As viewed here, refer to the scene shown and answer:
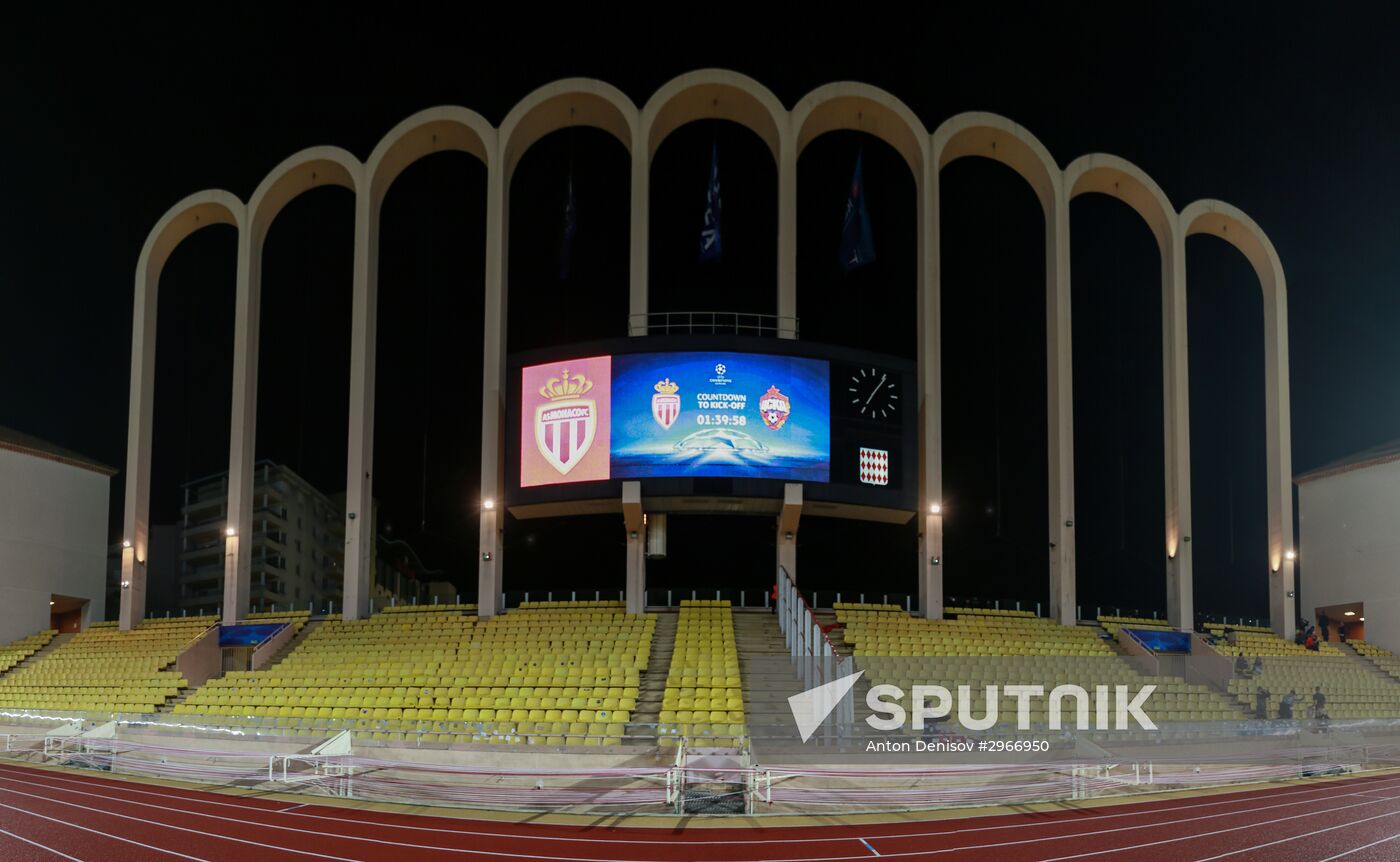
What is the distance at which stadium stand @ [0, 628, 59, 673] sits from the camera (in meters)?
29.9

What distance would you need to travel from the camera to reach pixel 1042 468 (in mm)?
36750

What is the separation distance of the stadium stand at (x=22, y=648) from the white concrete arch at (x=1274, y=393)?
3110cm

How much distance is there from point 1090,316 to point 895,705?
77.3 feet

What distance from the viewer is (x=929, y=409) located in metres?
27.7

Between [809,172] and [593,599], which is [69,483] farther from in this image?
[809,172]

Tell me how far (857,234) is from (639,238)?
5.17 metres

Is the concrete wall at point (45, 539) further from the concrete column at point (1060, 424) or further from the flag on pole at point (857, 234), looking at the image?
the concrete column at point (1060, 424)

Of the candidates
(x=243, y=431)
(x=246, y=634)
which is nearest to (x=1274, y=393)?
(x=246, y=634)

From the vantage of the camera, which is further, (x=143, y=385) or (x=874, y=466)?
(x=143, y=385)

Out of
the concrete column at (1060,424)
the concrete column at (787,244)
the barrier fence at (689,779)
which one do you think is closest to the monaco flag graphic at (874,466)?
the concrete column at (787,244)

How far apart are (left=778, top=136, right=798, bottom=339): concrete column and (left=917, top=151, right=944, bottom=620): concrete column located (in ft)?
10.4

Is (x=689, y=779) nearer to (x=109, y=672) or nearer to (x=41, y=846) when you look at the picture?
(x=41, y=846)

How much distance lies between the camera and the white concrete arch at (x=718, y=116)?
1085 inches

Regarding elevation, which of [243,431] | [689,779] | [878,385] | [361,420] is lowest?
[689,779]
